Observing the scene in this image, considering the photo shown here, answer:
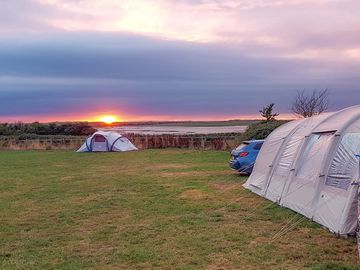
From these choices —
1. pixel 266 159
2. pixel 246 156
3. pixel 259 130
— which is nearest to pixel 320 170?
pixel 266 159

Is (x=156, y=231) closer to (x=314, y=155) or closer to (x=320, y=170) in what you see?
(x=320, y=170)

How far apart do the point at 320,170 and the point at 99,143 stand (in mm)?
32534

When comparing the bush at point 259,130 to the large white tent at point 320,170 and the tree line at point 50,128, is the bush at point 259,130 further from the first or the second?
the tree line at point 50,128

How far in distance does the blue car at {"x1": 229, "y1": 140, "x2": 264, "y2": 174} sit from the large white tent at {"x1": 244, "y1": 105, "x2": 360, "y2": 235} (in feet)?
13.4

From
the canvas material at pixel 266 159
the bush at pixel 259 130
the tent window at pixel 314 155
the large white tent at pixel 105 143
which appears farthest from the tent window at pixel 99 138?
the tent window at pixel 314 155

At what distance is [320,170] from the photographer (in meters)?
10.2

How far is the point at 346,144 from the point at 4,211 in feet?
27.1

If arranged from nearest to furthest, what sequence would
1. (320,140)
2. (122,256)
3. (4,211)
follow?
1. (122,256)
2. (320,140)
3. (4,211)

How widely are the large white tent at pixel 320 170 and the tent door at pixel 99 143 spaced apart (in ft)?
92.3

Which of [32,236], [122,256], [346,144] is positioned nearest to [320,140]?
[346,144]

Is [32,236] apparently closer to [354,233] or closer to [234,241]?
[234,241]

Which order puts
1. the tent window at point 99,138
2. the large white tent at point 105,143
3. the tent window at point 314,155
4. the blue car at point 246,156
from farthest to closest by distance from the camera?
the tent window at point 99,138 → the large white tent at point 105,143 → the blue car at point 246,156 → the tent window at point 314,155

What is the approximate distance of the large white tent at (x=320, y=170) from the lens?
29.3 ft

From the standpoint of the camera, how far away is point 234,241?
28.1 ft
